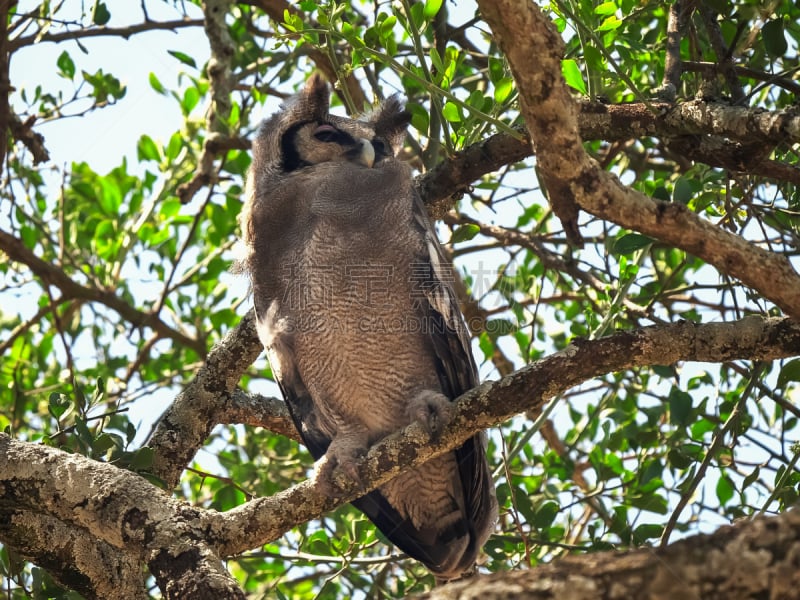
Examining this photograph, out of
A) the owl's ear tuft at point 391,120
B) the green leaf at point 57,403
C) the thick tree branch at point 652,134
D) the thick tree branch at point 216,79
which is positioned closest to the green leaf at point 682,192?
the thick tree branch at point 652,134

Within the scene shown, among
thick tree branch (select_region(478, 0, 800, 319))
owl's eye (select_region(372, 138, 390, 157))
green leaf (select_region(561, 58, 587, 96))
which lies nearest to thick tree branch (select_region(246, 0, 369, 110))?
owl's eye (select_region(372, 138, 390, 157))

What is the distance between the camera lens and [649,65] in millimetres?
4688

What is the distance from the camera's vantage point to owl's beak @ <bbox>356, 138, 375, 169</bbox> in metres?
4.35

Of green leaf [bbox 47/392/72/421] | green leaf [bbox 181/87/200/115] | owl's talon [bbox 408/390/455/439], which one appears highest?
green leaf [bbox 181/87/200/115]

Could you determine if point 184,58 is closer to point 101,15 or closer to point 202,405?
point 101,15

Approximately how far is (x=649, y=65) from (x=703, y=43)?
40 cm

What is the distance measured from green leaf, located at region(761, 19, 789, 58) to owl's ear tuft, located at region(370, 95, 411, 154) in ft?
A: 6.38

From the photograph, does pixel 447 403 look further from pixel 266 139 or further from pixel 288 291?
pixel 266 139

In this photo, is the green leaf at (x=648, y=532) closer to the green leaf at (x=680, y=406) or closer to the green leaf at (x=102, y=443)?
the green leaf at (x=680, y=406)

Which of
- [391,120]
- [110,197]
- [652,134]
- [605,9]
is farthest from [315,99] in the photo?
[110,197]

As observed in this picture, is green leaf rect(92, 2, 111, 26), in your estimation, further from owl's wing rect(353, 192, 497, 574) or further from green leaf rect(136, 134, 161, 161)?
owl's wing rect(353, 192, 497, 574)

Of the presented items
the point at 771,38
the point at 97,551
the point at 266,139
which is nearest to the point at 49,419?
the point at 266,139

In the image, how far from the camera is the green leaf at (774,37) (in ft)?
10.6

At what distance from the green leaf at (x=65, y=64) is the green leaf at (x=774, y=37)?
4051 millimetres
